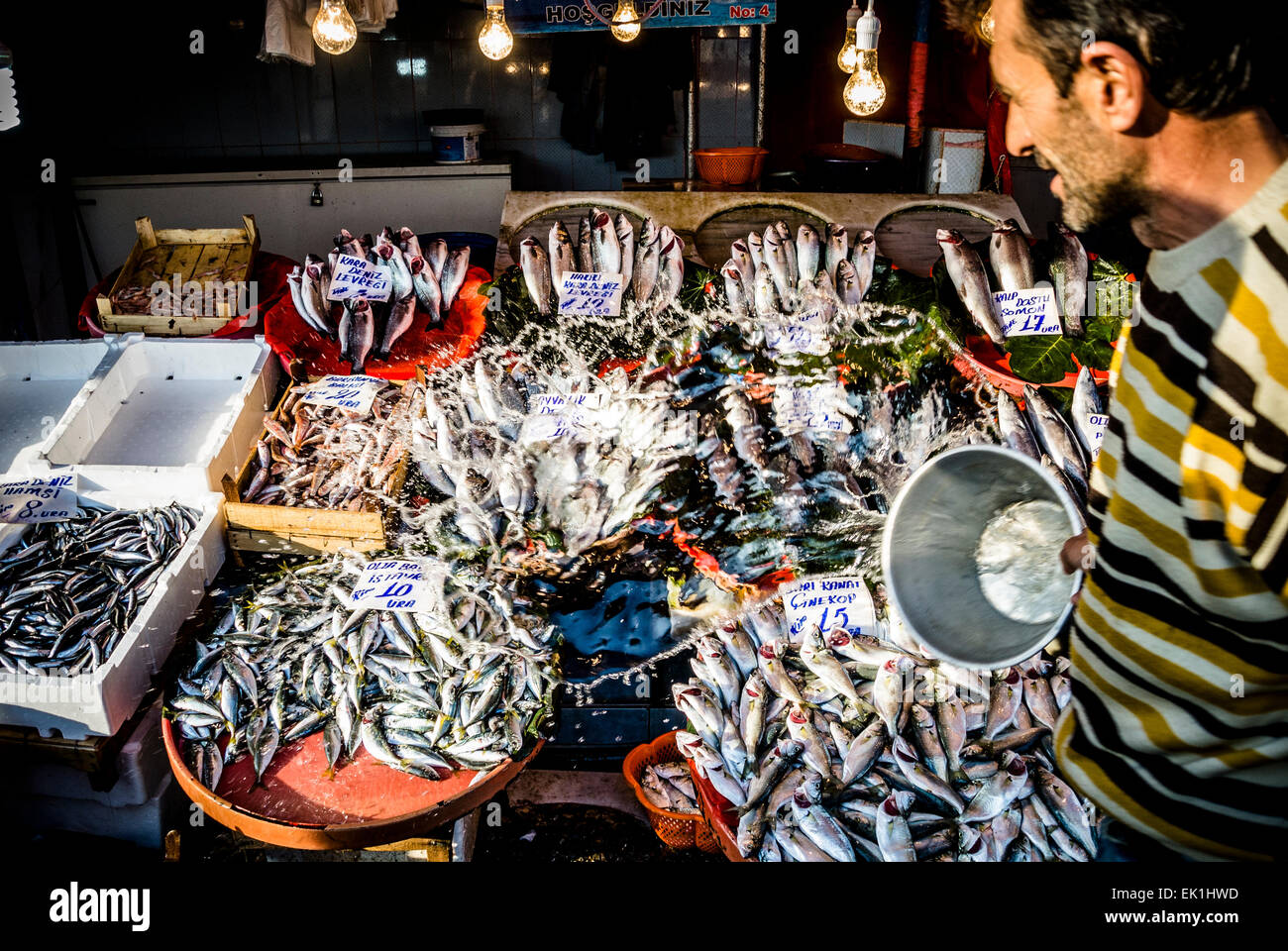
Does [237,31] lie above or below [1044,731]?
above

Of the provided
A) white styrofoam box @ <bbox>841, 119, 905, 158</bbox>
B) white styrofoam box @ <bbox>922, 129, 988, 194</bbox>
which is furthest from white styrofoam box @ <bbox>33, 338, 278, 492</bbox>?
white styrofoam box @ <bbox>841, 119, 905, 158</bbox>

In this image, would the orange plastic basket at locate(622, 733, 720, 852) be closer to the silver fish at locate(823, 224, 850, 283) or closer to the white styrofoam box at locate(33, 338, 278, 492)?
the white styrofoam box at locate(33, 338, 278, 492)

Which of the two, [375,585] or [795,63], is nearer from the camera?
[375,585]

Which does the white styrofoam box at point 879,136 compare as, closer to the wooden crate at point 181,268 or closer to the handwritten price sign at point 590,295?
the handwritten price sign at point 590,295

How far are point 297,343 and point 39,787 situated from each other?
5.94 ft

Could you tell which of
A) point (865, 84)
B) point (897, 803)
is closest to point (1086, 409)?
point (897, 803)

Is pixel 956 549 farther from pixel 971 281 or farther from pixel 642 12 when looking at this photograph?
pixel 642 12

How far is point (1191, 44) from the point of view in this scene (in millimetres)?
1104

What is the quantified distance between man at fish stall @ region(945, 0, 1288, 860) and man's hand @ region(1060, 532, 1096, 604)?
7cm

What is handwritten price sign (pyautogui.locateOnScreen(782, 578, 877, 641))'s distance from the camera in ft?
8.77

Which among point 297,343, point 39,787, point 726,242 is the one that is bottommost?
point 39,787
